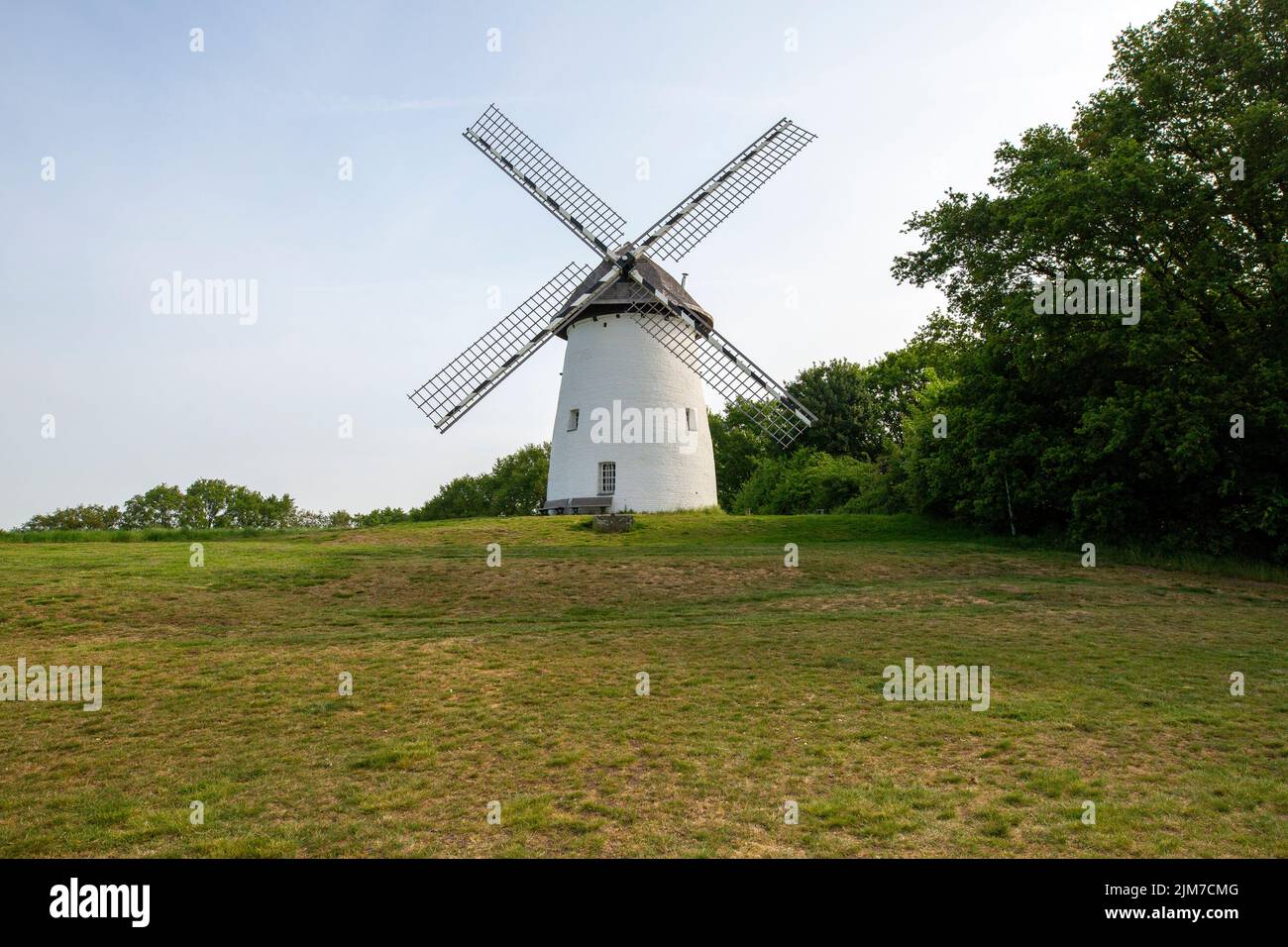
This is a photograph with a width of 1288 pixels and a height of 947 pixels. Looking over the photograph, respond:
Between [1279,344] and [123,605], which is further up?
[1279,344]

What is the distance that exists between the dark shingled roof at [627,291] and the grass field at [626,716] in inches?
630

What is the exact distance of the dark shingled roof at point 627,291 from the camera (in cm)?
3569

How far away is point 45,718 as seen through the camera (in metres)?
11.4

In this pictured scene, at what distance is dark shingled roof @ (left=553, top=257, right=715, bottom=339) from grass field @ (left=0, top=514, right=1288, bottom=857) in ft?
52.5

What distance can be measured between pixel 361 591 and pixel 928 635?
44.1ft

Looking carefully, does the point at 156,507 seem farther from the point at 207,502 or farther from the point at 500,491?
the point at 500,491

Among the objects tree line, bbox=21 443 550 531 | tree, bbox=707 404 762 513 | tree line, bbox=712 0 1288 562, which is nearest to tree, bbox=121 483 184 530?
tree line, bbox=21 443 550 531

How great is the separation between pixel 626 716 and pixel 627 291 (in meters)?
26.9

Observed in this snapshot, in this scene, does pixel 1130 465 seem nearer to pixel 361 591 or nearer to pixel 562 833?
pixel 361 591

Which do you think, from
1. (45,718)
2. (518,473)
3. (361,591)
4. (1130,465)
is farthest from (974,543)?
(518,473)

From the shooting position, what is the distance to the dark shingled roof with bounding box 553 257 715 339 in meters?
35.7

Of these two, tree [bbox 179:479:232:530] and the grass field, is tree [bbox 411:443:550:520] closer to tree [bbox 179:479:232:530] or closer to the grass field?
tree [bbox 179:479:232:530]

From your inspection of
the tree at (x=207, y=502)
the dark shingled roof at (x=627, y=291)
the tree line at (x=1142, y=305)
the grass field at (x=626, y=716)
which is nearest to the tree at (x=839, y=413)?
the dark shingled roof at (x=627, y=291)

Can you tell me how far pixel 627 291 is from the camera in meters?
35.8
